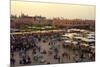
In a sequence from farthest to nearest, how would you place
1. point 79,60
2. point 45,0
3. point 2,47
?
point 79,60, point 45,0, point 2,47

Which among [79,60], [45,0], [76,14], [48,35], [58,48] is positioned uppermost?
[45,0]

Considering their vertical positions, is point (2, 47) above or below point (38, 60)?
above

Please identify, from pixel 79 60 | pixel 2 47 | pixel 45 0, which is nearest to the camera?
pixel 2 47

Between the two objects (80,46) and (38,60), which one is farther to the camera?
(80,46)

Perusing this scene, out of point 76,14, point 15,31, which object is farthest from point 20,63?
point 76,14

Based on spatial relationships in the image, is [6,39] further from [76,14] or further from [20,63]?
[76,14]

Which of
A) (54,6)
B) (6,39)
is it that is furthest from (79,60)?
(6,39)
